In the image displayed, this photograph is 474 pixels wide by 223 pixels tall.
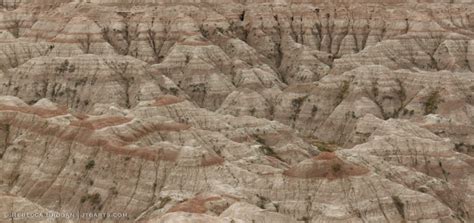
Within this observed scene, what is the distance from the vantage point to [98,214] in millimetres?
73250

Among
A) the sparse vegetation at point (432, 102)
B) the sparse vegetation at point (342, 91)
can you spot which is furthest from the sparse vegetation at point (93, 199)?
the sparse vegetation at point (432, 102)

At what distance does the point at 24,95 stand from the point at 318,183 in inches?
3109

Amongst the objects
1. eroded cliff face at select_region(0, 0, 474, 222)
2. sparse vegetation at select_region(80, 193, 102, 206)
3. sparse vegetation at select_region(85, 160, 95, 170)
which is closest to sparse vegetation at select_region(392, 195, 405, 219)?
eroded cliff face at select_region(0, 0, 474, 222)

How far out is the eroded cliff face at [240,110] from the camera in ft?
230

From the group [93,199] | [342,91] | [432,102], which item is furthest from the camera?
[342,91]

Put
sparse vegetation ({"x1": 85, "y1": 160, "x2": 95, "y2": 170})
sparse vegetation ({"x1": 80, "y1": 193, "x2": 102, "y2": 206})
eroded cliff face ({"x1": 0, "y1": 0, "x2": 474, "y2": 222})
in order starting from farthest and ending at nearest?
sparse vegetation ({"x1": 85, "y1": 160, "x2": 95, "y2": 170}), sparse vegetation ({"x1": 80, "y1": 193, "x2": 102, "y2": 206}), eroded cliff face ({"x1": 0, "y1": 0, "x2": 474, "y2": 222})

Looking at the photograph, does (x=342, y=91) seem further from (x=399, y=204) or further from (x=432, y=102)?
(x=399, y=204)

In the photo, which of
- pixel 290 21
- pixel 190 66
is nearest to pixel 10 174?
pixel 190 66

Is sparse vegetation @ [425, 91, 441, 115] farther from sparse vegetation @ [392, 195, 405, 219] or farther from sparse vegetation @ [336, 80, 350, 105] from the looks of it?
sparse vegetation @ [392, 195, 405, 219]

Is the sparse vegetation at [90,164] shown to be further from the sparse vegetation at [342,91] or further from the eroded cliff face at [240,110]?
the sparse vegetation at [342,91]

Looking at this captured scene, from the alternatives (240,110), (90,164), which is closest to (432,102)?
(240,110)

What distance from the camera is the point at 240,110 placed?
124438 mm

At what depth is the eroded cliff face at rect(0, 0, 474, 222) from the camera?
2763 inches

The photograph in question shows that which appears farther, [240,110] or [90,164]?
[240,110]
